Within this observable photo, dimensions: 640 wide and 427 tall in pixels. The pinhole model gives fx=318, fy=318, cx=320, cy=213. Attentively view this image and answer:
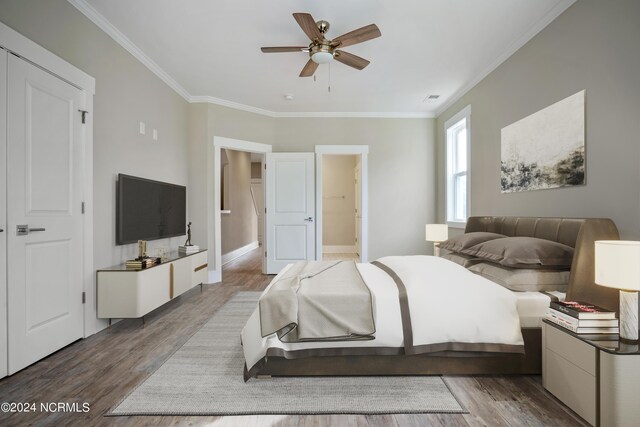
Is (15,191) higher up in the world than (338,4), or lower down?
lower down

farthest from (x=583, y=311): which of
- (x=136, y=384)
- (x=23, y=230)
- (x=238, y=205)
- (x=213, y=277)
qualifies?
(x=238, y=205)

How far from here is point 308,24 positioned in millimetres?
2408

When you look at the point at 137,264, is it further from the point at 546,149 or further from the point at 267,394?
the point at 546,149

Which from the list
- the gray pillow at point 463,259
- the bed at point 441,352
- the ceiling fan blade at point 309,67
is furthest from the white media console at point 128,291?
the gray pillow at point 463,259

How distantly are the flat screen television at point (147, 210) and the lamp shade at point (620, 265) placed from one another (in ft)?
11.7

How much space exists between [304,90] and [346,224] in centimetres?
423

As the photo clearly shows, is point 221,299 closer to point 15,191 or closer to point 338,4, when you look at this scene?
point 15,191

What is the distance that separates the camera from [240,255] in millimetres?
7430

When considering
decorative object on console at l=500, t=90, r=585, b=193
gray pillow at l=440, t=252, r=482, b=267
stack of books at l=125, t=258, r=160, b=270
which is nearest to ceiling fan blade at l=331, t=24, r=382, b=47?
decorative object on console at l=500, t=90, r=585, b=193

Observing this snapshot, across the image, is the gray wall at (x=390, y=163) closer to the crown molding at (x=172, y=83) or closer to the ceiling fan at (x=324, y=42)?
the crown molding at (x=172, y=83)

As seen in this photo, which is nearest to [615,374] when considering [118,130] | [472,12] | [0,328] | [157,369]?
[157,369]

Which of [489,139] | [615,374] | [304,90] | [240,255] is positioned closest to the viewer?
[615,374]

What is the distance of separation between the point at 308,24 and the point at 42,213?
2341 mm

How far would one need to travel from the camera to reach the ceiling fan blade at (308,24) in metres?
2.29
